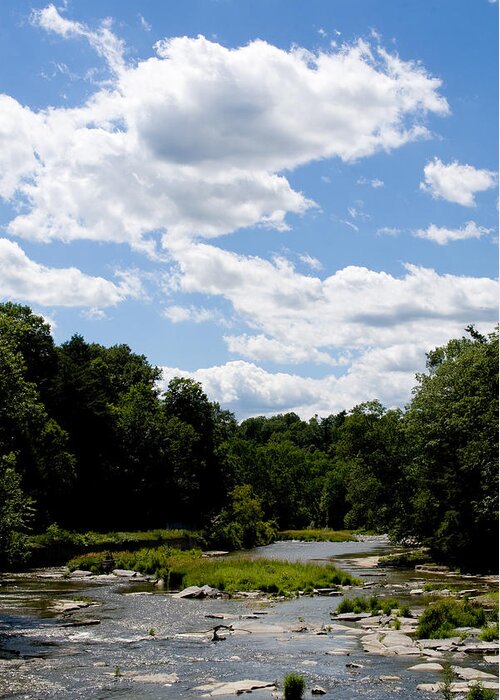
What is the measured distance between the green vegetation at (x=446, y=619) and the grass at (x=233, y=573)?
500 inches

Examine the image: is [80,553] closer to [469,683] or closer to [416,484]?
[416,484]

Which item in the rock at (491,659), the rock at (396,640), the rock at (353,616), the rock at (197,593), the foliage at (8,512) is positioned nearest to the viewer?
the rock at (491,659)

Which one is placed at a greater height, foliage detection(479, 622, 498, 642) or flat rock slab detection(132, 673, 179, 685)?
foliage detection(479, 622, 498, 642)

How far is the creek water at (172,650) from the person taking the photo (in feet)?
60.5

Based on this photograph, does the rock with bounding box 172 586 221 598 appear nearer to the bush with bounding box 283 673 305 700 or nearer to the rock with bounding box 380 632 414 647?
the rock with bounding box 380 632 414 647

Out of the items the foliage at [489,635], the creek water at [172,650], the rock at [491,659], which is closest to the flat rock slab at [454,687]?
the creek water at [172,650]

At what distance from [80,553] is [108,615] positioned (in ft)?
96.2

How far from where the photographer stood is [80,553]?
5838cm

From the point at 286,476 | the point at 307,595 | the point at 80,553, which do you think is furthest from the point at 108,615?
the point at 286,476

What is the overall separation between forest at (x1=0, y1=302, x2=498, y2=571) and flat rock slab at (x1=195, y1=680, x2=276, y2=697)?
12100mm

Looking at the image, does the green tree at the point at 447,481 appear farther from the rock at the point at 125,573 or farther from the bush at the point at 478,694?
the bush at the point at 478,694

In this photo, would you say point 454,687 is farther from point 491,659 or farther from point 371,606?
point 371,606

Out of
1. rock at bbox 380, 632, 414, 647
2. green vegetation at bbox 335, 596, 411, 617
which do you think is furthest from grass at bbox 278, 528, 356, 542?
rock at bbox 380, 632, 414, 647

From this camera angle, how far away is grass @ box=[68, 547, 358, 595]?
39281 millimetres
